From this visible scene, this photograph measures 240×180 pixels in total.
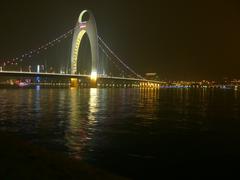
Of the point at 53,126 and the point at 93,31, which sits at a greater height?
the point at 93,31

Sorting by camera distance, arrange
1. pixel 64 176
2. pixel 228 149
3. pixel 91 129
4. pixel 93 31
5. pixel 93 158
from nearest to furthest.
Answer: pixel 64 176
pixel 93 158
pixel 228 149
pixel 91 129
pixel 93 31

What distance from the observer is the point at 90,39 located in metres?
81.6

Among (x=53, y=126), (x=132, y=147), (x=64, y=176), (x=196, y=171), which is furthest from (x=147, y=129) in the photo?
(x=64, y=176)

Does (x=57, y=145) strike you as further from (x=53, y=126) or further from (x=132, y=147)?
(x=53, y=126)

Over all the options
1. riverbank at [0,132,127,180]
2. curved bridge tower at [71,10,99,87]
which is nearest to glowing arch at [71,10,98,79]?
curved bridge tower at [71,10,99,87]

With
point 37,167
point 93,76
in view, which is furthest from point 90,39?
point 37,167

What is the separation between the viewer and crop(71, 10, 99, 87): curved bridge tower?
79688 millimetres

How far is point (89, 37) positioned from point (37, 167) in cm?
7746

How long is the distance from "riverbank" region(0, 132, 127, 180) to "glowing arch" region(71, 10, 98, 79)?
237ft

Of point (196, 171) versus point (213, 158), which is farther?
point (213, 158)

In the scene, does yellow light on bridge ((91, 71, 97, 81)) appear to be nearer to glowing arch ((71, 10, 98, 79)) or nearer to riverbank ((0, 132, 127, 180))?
glowing arch ((71, 10, 98, 79))

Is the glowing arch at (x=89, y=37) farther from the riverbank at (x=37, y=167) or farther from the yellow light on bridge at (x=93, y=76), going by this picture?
the riverbank at (x=37, y=167)

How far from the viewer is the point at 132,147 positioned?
1054 centimetres

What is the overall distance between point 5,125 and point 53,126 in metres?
1.81
